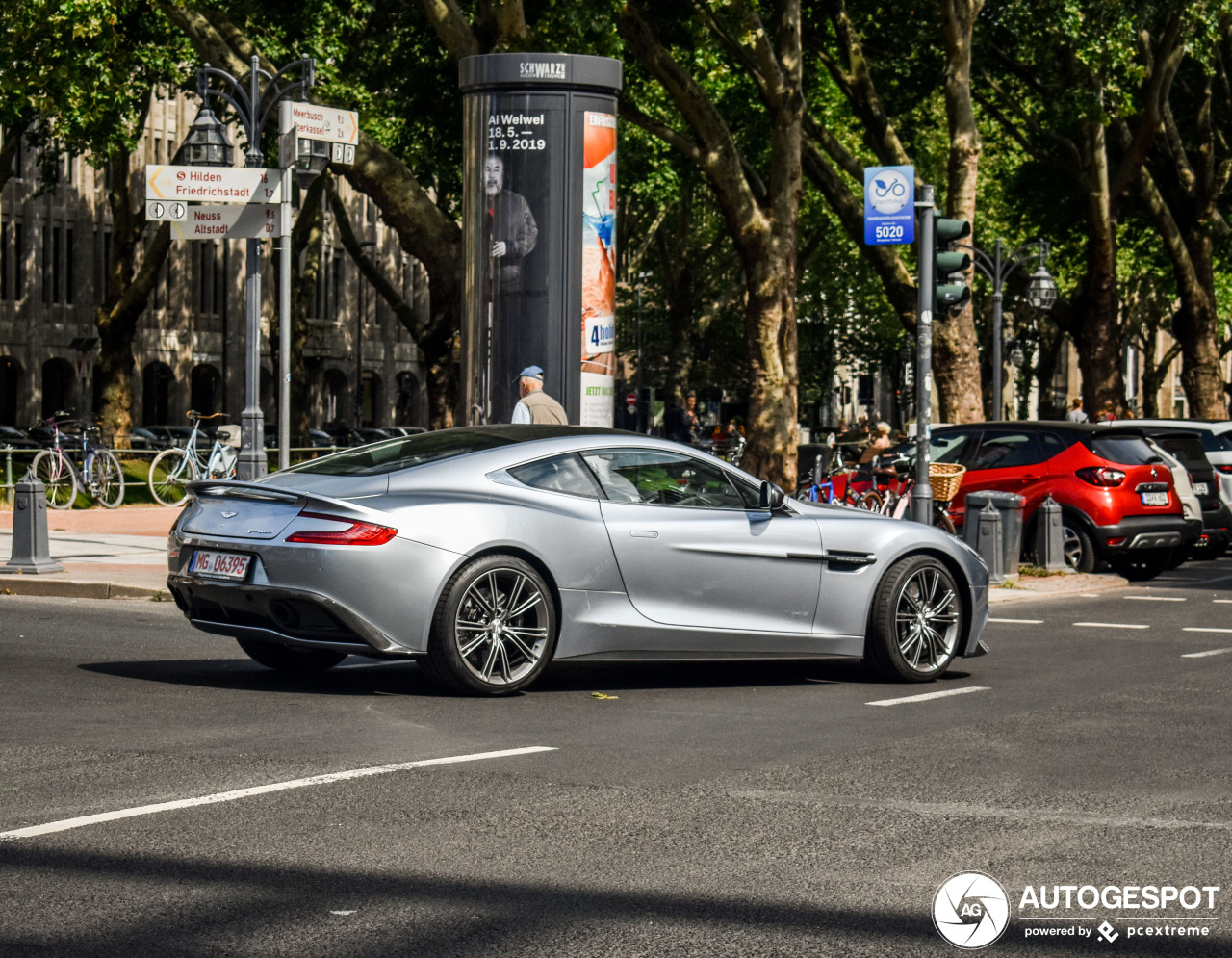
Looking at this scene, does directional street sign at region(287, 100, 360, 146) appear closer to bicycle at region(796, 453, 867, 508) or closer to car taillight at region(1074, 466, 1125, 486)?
bicycle at region(796, 453, 867, 508)

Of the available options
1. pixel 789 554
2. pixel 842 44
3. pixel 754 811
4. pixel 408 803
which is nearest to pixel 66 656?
pixel 789 554

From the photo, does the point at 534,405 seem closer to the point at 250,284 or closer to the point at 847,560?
the point at 250,284

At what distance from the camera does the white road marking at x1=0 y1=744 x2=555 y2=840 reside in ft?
18.7

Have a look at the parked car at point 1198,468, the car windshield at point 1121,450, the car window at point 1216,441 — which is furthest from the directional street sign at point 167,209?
the car window at point 1216,441

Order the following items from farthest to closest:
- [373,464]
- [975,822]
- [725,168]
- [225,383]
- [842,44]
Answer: [225,383] → [842,44] → [725,168] → [373,464] → [975,822]

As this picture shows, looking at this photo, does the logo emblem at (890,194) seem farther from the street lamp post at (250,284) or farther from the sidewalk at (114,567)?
the street lamp post at (250,284)

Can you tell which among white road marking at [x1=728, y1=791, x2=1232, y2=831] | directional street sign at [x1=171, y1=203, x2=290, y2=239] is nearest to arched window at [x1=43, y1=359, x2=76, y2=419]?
directional street sign at [x1=171, y1=203, x2=290, y2=239]

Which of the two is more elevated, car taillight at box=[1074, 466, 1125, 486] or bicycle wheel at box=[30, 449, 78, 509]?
car taillight at box=[1074, 466, 1125, 486]

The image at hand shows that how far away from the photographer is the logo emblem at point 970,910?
184 inches

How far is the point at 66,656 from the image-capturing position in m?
10.3

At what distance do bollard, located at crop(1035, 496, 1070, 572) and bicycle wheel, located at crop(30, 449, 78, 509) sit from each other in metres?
13.5

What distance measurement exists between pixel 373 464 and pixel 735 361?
65.3 metres

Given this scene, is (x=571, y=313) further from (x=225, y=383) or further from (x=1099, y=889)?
(x=225, y=383)

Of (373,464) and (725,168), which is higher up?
(725,168)
